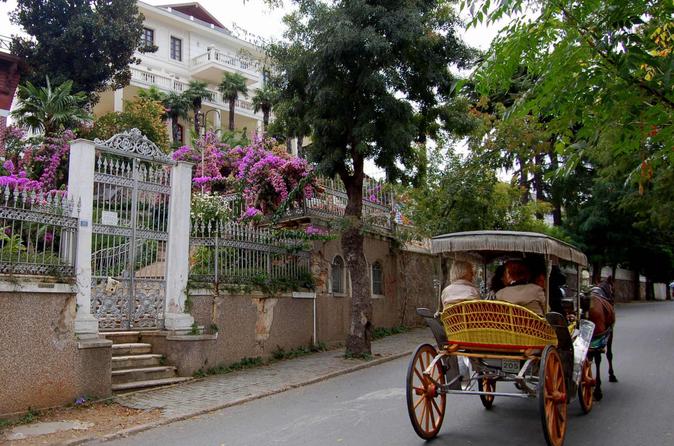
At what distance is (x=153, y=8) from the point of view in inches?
1569

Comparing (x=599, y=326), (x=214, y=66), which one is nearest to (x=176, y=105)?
(x=214, y=66)

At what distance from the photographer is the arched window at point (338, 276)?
15097 millimetres

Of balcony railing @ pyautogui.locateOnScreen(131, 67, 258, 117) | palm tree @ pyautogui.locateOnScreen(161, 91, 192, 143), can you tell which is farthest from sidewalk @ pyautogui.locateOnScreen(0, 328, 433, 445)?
balcony railing @ pyautogui.locateOnScreen(131, 67, 258, 117)

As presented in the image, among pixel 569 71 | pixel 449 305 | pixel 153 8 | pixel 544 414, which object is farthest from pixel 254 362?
pixel 153 8

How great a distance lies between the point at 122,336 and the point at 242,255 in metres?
2.98

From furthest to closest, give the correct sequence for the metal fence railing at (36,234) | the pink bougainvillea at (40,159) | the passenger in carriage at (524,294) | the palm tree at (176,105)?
the palm tree at (176,105)
the pink bougainvillea at (40,159)
the metal fence railing at (36,234)
the passenger in carriage at (524,294)

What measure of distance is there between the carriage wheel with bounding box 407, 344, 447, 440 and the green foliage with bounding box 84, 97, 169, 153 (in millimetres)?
18339

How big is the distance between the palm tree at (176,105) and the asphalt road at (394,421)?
27972mm

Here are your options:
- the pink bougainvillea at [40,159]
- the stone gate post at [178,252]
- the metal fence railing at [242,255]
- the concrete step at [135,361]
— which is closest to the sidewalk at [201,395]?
the concrete step at [135,361]

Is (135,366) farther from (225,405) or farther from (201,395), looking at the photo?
(225,405)

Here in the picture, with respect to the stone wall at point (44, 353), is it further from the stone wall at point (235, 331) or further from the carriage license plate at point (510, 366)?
the carriage license plate at point (510, 366)

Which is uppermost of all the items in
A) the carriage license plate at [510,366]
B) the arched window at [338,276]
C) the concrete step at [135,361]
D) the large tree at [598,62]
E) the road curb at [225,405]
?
the large tree at [598,62]

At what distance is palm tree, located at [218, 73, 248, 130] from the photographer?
125 ft

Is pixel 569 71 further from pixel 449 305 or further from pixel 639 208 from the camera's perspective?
pixel 639 208
